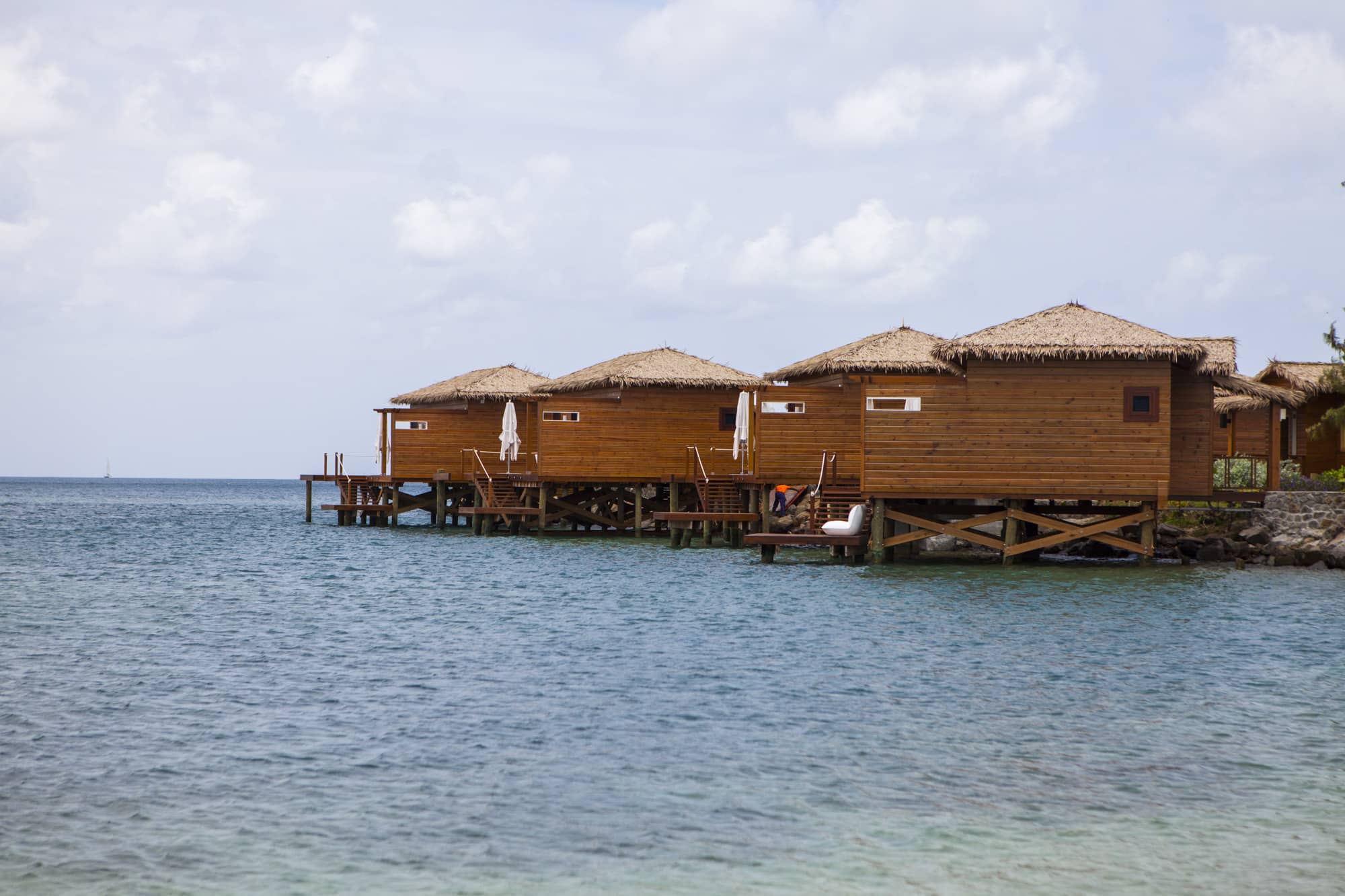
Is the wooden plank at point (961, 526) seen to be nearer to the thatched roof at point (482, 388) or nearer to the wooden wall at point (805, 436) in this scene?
the wooden wall at point (805, 436)

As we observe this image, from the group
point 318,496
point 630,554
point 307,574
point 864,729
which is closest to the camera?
point 864,729

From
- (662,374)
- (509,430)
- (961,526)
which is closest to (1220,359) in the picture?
(961,526)

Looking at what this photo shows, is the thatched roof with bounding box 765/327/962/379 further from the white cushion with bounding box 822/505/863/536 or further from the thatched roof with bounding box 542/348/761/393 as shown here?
the white cushion with bounding box 822/505/863/536

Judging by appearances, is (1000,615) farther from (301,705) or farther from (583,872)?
(583,872)

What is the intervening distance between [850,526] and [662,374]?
1141cm

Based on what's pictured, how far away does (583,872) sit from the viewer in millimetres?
7375

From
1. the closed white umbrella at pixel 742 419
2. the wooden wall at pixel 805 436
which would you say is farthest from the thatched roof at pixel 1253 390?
the closed white umbrella at pixel 742 419

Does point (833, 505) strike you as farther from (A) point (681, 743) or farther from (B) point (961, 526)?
(A) point (681, 743)

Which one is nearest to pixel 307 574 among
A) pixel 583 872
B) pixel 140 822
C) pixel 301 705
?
pixel 301 705

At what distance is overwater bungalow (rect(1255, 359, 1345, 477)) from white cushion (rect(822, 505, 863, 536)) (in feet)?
46.1

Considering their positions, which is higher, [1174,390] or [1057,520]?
[1174,390]

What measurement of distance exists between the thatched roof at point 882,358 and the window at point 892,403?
386cm

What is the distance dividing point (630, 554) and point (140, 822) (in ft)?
74.7

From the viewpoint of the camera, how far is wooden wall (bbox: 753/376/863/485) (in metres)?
30.1
